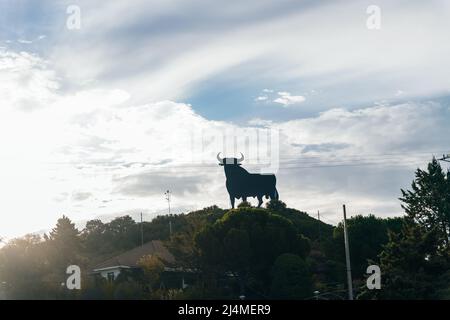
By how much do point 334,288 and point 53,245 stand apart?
78.6 feet

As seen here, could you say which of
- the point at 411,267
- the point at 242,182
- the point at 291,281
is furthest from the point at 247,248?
the point at 242,182

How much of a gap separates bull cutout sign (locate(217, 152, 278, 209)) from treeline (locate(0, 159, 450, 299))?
421 inches

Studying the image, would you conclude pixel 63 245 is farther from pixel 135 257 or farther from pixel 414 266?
pixel 414 266

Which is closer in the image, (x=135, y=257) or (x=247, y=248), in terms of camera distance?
(x=247, y=248)

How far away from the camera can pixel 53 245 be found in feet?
165

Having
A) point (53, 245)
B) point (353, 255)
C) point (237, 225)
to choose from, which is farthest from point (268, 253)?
point (53, 245)

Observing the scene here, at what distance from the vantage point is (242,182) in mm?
67375

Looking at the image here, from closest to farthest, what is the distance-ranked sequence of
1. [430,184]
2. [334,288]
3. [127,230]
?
[334,288]
[430,184]
[127,230]

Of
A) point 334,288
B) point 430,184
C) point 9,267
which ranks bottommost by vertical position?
point 334,288

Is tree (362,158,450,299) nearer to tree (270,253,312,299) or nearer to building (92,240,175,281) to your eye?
tree (270,253,312,299)

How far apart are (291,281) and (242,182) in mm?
22361

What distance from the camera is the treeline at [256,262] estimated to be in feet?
140

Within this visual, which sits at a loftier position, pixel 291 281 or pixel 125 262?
pixel 125 262
